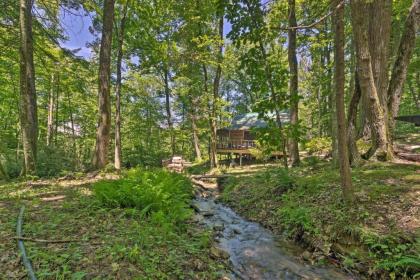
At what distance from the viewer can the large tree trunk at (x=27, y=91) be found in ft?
24.1

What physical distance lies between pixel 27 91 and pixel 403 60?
10.3m

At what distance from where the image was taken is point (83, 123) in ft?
75.5

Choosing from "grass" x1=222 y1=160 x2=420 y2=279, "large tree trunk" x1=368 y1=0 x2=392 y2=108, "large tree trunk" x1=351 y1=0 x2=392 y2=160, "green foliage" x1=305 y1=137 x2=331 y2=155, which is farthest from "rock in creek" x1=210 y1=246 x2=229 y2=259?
"green foliage" x1=305 y1=137 x2=331 y2=155

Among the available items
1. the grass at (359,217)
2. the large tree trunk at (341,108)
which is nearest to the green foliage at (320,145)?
the grass at (359,217)

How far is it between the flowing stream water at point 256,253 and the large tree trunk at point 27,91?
5.26 metres

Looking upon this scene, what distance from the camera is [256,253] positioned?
4.31 m

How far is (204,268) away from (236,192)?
537 centimetres

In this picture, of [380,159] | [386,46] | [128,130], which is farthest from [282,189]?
[128,130]

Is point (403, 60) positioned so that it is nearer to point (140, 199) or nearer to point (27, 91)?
point (140, 199)

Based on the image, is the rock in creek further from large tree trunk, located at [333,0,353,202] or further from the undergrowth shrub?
large tree trunk, located at [333,0,353,202]

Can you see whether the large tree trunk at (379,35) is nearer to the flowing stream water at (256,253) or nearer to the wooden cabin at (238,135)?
the flowing stream water at (256,253)

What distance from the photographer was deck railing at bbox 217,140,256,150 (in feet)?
65.1

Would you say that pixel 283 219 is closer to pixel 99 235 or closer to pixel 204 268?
pixel 204 268

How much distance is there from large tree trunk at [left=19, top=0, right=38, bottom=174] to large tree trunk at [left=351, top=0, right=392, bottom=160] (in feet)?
27.2
